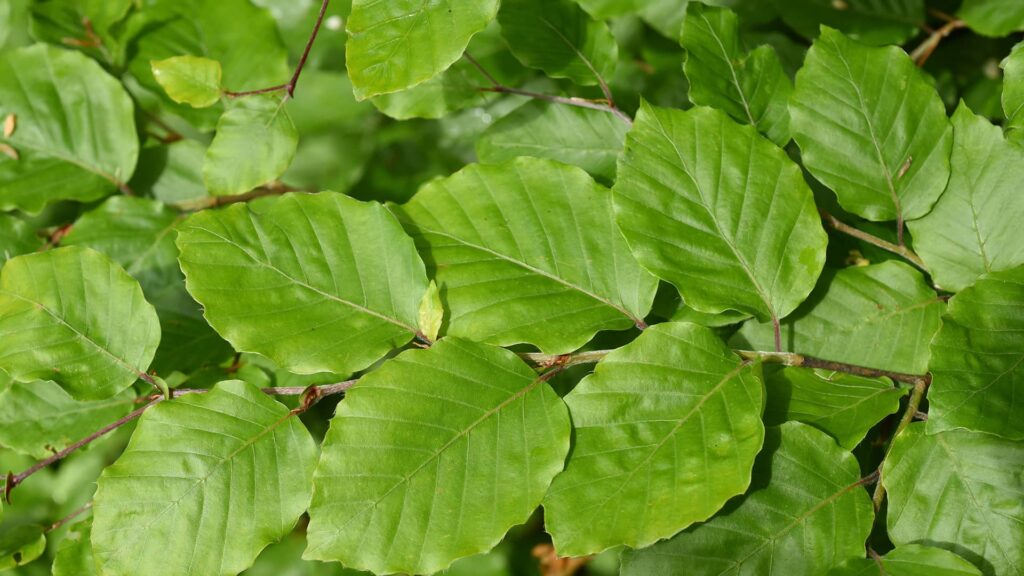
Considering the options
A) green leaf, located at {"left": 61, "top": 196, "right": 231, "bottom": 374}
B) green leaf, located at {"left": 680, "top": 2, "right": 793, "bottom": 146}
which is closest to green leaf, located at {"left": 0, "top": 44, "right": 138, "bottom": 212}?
green leaf, located at {"left": 61, "top": 196, "right": 231, "bottom": 374}

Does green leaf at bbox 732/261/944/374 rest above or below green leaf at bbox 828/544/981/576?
above

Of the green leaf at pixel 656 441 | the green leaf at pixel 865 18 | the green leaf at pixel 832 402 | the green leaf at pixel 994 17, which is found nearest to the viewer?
the green leaf at pixel 656 441

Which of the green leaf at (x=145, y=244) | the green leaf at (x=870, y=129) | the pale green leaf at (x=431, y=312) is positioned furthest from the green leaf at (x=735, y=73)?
the green leaf at (x=145, y=244)

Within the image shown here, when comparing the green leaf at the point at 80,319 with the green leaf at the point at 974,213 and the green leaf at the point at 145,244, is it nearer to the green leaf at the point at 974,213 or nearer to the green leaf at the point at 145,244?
the green leaf at the point at 145,244

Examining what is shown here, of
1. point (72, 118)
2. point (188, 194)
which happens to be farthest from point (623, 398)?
point (72, 118)

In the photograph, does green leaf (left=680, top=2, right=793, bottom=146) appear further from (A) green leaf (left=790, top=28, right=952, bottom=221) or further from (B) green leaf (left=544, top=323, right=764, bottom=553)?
(B) green leaf (left=544, top=323, right=764, bottom=553)

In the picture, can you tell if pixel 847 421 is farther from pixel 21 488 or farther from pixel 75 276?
pixel 21 488

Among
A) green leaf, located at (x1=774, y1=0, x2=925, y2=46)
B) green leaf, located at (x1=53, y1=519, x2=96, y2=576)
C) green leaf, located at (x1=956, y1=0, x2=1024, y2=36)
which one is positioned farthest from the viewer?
green leaf, located at (x1=774, y1=0, x2=925, y2=46)
